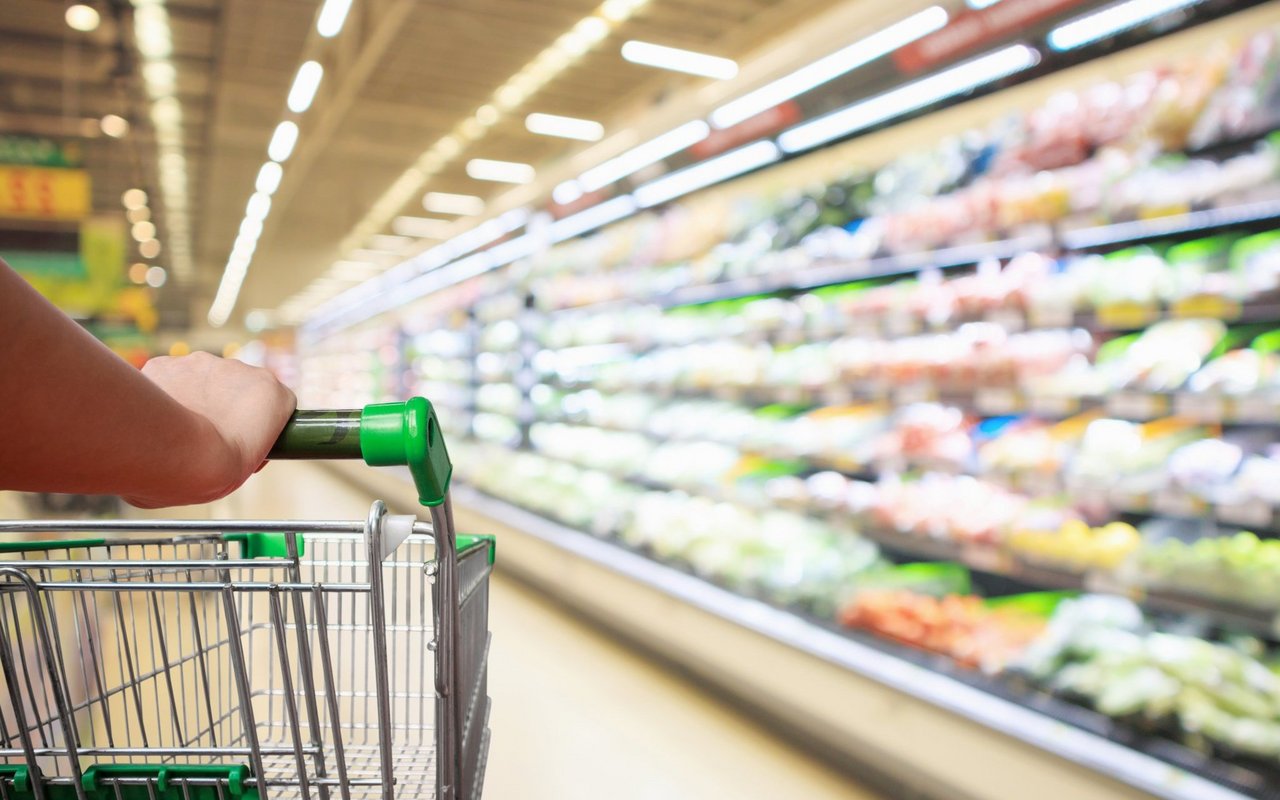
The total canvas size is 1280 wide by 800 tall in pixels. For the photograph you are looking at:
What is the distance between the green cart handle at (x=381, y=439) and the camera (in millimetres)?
851

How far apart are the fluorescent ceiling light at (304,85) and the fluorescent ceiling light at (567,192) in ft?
10.4

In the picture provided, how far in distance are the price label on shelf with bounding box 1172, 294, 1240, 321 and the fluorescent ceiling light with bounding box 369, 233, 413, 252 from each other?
717 inches

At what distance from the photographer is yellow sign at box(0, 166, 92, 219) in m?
6.17

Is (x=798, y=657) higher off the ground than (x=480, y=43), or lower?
lower

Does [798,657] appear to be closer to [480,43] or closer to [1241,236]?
[1241,236]

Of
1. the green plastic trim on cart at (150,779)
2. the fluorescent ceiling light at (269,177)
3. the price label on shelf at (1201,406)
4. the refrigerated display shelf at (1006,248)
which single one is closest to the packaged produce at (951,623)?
the price label on shelf at (1201,406)

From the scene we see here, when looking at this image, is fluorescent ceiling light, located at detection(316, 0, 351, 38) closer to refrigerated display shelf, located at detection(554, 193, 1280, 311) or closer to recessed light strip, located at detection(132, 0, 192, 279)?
recessed light strip, located at detection(132, 0, 192, 279)

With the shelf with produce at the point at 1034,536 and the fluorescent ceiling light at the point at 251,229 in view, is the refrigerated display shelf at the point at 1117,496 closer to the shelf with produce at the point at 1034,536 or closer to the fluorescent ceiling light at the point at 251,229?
the shelf with produce at the point at 1034,536

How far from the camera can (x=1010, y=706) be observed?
98.0 inches

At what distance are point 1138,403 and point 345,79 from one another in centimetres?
974

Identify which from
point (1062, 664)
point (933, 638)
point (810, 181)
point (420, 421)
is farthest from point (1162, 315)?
point (420, 421)

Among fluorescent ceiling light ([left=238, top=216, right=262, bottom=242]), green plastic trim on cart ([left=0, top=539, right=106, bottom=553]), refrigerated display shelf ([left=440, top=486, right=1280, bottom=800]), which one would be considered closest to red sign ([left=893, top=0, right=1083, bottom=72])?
refrigerated display shelf ([left=440, top=486, right=1280, bottom=800])

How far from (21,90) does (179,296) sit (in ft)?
73.2

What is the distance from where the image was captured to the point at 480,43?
29.9 feet
